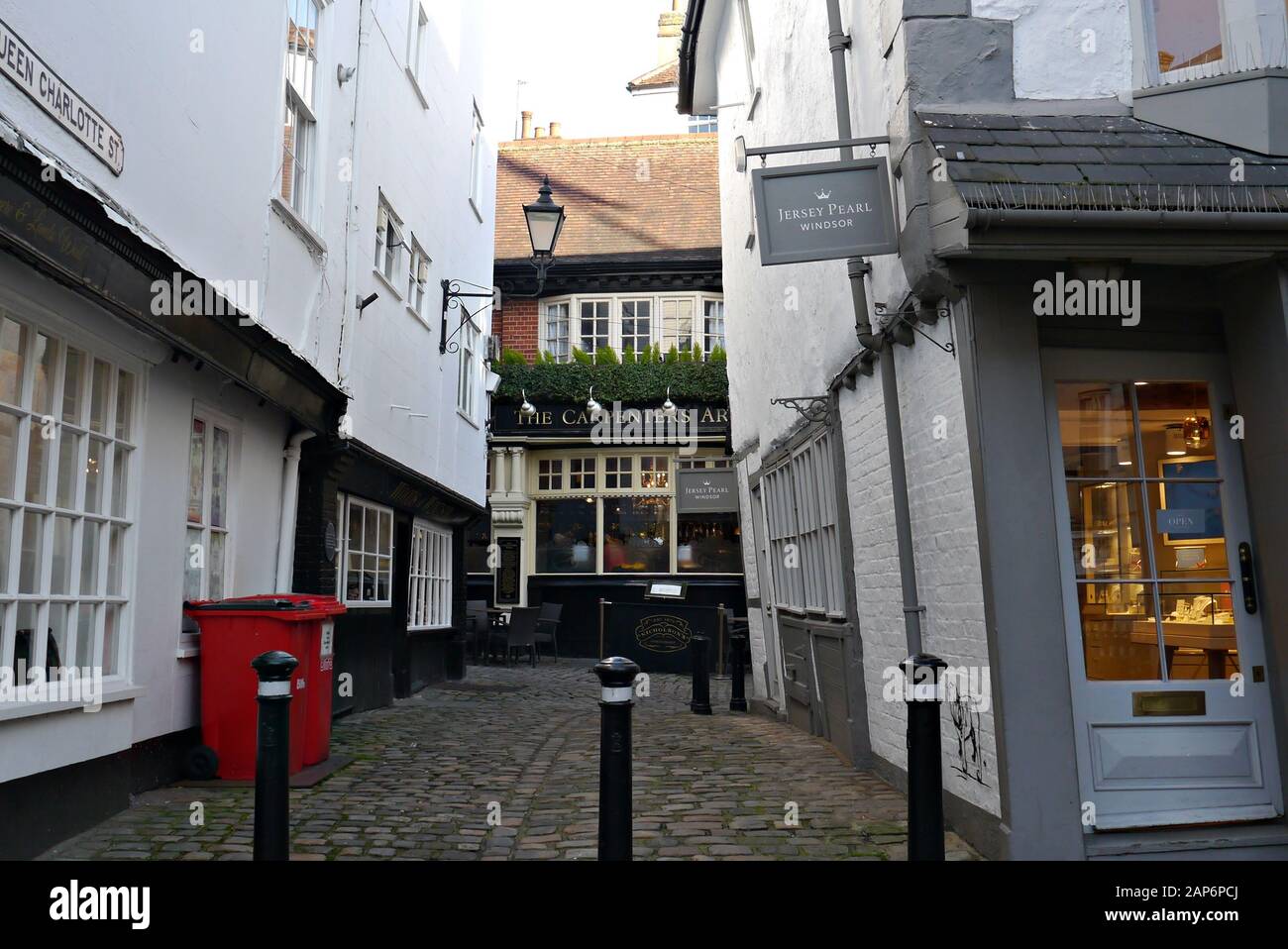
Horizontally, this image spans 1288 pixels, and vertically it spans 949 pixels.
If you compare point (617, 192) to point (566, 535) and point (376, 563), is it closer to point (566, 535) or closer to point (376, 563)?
point (566, 535)

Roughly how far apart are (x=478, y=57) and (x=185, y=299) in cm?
1018

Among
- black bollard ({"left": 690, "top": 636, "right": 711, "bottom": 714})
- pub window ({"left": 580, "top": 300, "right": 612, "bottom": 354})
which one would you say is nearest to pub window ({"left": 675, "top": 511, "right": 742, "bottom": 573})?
pub window ({"left": 580, "top": 300, "right": 612, "bottom": 354})

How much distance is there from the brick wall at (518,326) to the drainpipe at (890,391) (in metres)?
14.4

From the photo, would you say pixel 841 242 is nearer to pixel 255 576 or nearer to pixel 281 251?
pixel 281 251

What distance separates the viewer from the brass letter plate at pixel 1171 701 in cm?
506

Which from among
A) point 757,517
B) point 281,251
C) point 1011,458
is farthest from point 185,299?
point 757,517

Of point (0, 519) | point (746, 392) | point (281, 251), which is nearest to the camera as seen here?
point (0, 519)

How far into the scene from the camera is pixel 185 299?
5.71 meters

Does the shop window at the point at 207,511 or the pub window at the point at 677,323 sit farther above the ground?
the pub window at the point at 677,323

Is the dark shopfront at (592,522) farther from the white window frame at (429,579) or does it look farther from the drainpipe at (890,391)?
the drainpipe at (890,391)

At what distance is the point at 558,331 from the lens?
2109 centimetres

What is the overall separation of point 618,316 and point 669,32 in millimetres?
11426

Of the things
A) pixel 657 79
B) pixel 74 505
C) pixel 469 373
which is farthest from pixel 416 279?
pixel 657 79

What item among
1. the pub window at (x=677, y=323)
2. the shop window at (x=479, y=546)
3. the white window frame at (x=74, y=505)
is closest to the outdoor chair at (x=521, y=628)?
the shop window at (x=479, y=546)
